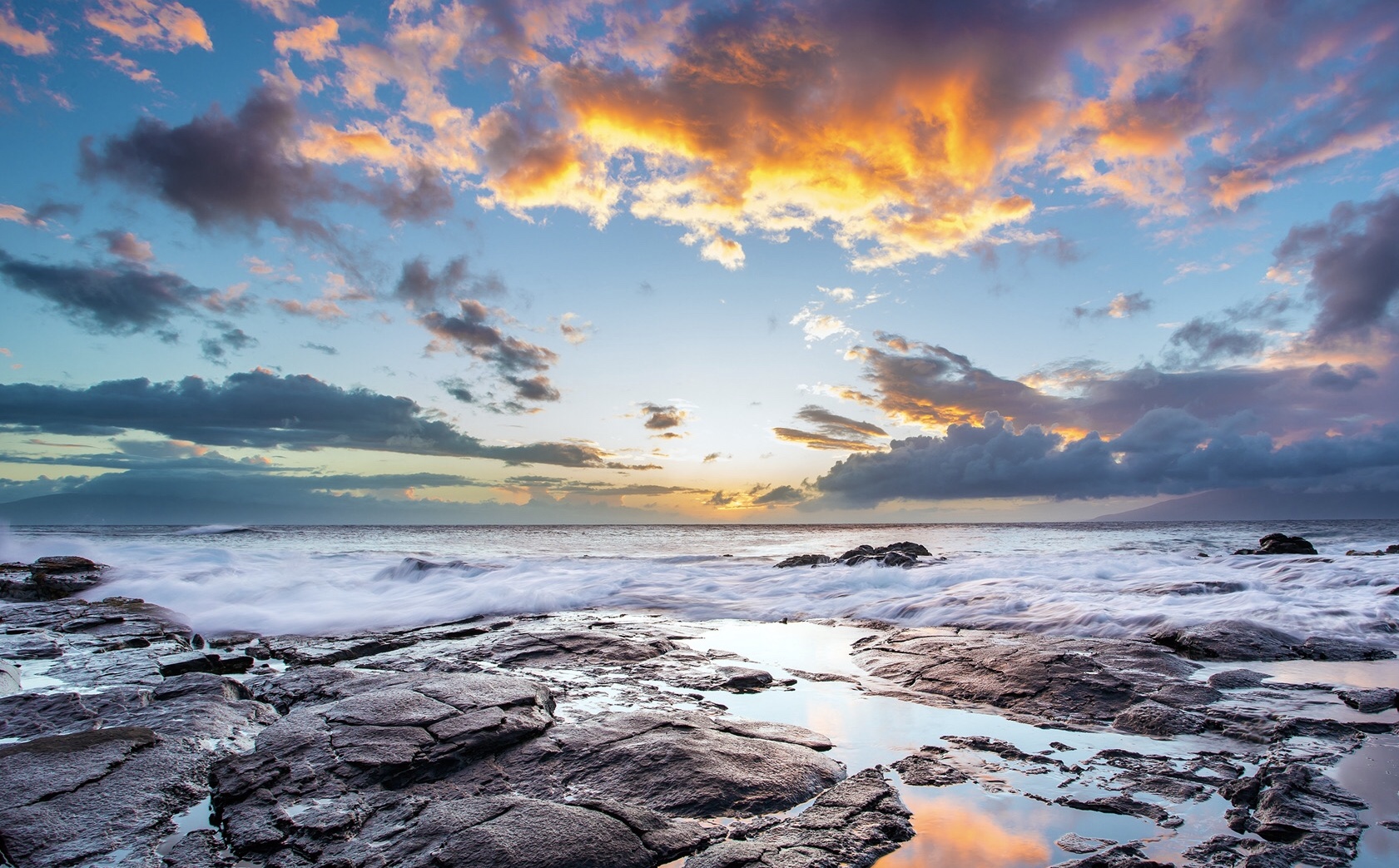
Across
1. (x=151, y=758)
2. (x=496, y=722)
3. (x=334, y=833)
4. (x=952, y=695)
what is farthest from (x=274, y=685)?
(x=952, y=695)

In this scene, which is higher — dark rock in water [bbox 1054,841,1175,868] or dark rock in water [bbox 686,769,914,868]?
dark rock in water [bbox 1054,841,1175,868]

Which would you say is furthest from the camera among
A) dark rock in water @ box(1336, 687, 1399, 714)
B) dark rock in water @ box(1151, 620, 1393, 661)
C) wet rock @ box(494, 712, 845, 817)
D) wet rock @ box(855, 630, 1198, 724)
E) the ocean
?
the ocean

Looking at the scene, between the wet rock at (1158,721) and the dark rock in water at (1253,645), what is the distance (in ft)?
9.55

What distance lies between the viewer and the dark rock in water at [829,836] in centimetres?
299

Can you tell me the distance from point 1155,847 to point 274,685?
711cm

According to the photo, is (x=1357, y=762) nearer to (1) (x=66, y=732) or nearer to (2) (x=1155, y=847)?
(2) (x=1155, y=847)

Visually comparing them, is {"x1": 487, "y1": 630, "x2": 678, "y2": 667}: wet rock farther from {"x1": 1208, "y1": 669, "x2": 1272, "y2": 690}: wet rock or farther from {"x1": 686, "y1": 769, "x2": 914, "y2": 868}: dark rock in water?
{"x1": 1208, "y1": 669, "x2": 1272, "y2": 690}: wet rock

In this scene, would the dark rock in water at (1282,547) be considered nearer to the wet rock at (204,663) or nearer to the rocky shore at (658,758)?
the rocky shore at (658,758)

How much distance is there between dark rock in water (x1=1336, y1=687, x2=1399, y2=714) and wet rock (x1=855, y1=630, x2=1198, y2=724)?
1146 millimetres

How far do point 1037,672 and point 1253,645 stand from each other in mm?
3573

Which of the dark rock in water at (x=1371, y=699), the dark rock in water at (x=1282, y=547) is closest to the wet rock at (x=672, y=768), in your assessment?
the dark rock in water at (x=1371, y=699)

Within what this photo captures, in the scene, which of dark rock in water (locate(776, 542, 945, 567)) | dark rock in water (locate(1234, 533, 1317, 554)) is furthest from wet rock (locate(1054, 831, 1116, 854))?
dark rock in water (locate(1234, 533, 1317, 554))

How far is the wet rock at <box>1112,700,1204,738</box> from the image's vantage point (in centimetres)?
482

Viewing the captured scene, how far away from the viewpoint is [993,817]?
11.4 feet
